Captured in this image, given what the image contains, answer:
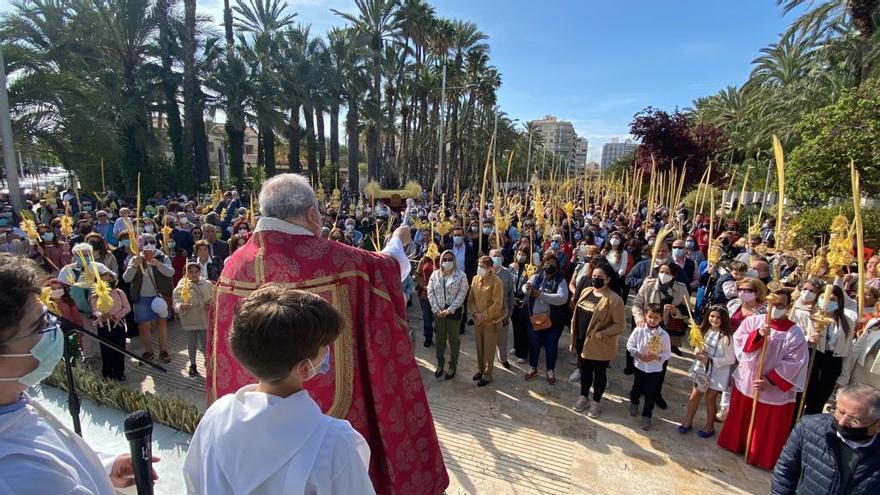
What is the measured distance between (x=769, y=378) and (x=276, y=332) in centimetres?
456

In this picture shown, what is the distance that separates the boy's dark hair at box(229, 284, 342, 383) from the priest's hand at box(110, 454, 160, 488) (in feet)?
2.12

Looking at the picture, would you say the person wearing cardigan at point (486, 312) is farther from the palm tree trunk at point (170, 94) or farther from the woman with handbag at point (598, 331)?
the palm tree trunk at point (170, 94)

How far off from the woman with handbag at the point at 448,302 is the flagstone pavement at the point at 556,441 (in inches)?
13.5

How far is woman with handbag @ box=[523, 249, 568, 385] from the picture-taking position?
19.4ft

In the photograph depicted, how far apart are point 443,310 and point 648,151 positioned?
785 inches

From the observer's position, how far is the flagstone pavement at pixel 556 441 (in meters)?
4.06

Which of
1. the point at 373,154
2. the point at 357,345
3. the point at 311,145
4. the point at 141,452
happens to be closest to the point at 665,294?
the point at 357,345

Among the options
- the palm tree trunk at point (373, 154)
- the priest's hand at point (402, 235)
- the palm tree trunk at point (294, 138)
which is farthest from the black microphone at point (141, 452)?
the palm tree trunk at point (373, 154)

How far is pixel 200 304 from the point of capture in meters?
5.68

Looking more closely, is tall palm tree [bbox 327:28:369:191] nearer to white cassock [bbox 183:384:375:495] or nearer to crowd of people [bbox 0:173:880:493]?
crowd of people [bbox 0:173:880:493]

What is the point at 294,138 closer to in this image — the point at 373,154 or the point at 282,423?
the point at 373,154

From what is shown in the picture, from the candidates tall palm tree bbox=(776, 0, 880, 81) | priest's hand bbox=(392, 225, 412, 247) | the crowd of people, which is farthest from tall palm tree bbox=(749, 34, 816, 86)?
priest's hand bbox=(392, 225, 412, 247)

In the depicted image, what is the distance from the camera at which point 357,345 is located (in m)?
2.41

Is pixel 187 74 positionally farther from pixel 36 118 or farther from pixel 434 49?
pixel 434 49
